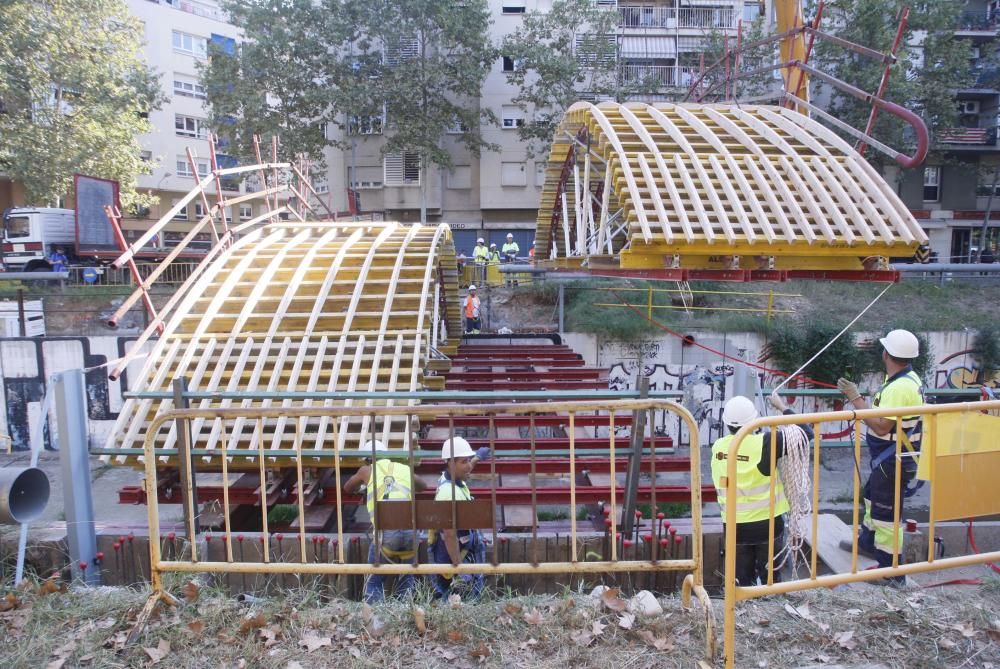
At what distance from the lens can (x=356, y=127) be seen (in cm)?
2906

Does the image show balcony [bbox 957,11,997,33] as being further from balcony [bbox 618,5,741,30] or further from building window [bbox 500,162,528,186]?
building window [bbox 500,162,528,186]

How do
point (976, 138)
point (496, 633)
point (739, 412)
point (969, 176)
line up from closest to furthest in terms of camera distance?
point (496, 633)
point (739, 412)
point (976, 138)
point (969, 176)

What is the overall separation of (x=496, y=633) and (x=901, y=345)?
12.5 feet

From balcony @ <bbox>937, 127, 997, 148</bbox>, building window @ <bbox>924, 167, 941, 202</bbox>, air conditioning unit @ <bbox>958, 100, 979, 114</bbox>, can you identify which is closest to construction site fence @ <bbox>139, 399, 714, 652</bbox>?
balcony @ <bbox>937, 127, 997, 148</bbox>

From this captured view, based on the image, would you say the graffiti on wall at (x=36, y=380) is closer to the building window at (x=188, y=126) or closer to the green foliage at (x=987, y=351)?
the green foliage at (x=987, y=351)

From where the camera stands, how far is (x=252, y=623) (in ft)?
12.0

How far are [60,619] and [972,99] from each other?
128 ft

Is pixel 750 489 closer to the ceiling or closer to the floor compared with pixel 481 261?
closer to the floor

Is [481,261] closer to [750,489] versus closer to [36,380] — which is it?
[36,380]

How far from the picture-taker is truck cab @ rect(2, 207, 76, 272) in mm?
22406

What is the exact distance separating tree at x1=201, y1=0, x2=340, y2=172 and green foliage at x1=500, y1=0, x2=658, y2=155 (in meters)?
7.24

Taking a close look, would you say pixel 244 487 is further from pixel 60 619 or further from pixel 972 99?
pixel 972 99

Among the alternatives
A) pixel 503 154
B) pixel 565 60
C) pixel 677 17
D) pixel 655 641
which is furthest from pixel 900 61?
pixel 655 641

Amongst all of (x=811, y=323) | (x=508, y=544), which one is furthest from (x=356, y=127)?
(x=508, y=544)
